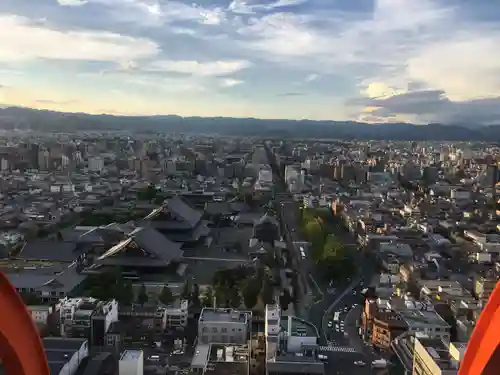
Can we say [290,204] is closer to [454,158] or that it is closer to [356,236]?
[356,236]

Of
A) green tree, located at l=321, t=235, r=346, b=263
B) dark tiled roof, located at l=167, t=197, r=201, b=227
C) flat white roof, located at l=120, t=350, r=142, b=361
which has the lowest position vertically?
green tree, located at l=321, t=235, r=346, b=263

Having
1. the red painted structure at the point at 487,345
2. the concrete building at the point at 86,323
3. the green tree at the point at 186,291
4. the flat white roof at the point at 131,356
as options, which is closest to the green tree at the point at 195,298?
the green tree at the point at 186,291

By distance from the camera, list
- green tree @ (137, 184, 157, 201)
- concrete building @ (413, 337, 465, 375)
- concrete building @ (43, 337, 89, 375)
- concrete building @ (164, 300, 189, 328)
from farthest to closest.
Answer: green tree @ (137, 184, 157, 201), concrete building @ (164, 300, 189, 328), concrete building @ (43, 337, 89, 375), concrete building @ (413, 337, 465, 375)

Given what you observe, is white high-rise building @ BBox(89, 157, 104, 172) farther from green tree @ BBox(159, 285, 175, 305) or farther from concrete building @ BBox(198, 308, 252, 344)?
concrete building @ BBox(198, 308, 252, 344)

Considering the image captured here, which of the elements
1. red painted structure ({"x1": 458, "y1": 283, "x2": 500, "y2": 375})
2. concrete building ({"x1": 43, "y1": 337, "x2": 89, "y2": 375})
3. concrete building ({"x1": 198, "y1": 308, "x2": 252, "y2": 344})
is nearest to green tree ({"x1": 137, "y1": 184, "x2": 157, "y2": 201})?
concrete building ({"x1": 198, "y1": 308, "x2": 252, "y2": 344})

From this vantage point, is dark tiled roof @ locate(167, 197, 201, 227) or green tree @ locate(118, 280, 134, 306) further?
dark tiled roof @ locate(167, 197, 201, 227)

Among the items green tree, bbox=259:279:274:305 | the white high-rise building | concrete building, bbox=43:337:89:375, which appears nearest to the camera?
concrete building, bbox=43:337:89:375
